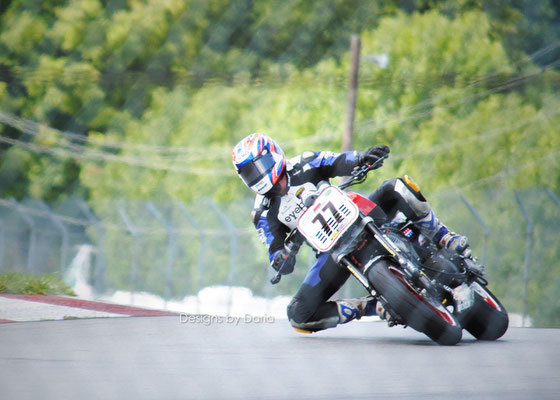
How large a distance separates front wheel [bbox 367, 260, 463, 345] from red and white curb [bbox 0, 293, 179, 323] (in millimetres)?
2224

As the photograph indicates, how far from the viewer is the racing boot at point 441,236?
5.02m

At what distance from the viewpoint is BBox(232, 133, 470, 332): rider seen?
502 cm

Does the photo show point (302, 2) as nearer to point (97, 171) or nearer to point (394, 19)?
point (394, 19)

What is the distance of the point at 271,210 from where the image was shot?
17.0 ft

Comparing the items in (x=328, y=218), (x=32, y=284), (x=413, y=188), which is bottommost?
(x=32, y=284)

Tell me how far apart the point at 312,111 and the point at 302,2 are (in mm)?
4271

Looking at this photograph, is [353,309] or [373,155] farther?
[353,309]

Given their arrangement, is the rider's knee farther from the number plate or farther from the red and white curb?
the red and white curb

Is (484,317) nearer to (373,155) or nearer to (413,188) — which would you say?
(413,188)

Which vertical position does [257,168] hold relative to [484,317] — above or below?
above

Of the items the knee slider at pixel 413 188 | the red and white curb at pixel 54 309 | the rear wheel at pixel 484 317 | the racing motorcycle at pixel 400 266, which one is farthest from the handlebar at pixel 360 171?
the red and white curb at pixel 54 309

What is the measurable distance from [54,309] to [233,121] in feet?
56.9

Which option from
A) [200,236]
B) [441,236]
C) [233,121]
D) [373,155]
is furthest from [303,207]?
[233,121]

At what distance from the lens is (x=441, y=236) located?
5.16m
